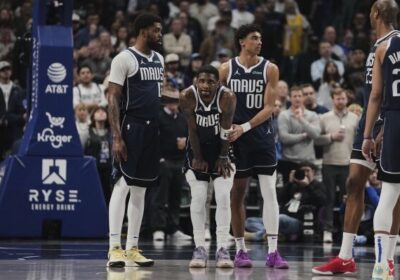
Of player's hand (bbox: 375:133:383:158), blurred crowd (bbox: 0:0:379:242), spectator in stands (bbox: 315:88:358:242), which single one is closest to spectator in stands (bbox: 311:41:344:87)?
blurred crowd (bbox: 0:0:379:242)

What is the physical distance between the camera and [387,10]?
1012 cm

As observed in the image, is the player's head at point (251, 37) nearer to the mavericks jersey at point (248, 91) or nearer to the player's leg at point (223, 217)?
the mavericks jersey at point (248, 91)

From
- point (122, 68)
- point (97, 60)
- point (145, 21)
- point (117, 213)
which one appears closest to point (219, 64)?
point (97, 60)

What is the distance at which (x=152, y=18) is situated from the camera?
11.4m

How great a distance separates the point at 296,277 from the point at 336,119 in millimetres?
7340

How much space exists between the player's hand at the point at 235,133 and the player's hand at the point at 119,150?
1.06m

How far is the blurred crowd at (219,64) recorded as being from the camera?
17.0m

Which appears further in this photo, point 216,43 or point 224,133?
point 216,43

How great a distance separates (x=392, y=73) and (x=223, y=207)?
2.55 metres

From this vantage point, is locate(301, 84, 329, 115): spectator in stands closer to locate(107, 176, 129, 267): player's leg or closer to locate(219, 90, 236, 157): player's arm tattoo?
locate(219, 90, 236, 157): player's arm tattoo

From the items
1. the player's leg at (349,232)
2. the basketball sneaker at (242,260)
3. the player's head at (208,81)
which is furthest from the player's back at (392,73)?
the basketball sneaker at (242,260)

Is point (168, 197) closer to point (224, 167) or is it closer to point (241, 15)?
point (224, 167)

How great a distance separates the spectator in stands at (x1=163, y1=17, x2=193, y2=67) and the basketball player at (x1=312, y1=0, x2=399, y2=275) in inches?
422

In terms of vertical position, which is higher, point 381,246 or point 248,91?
point 248,91
